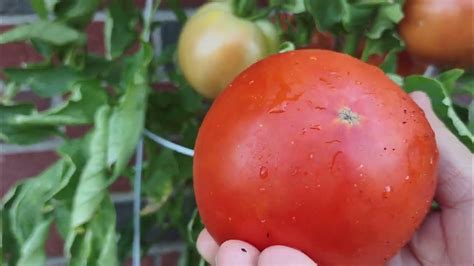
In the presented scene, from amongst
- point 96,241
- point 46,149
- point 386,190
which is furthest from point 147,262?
point 386,190

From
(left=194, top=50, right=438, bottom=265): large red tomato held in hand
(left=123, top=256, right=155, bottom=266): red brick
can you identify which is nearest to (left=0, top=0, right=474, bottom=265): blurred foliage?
(left=194, top=50, right=438, bottom=265): large red tomato held in hand

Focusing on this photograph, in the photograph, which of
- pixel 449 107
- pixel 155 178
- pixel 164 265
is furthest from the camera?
pixel 164 265

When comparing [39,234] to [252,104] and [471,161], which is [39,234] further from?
[471,161]

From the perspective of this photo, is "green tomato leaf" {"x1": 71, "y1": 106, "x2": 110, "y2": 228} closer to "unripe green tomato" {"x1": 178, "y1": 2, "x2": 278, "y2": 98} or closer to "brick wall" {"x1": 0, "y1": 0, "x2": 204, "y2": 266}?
"unripe green tomato" {"x1": 178, "y1": 2, "x2": 278, "y2": 98}

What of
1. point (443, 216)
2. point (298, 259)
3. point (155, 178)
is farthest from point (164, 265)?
point (298, 259)

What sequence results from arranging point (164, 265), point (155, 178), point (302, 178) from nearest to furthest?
point (302, 178) < point (155, 178) < point (164, 265)

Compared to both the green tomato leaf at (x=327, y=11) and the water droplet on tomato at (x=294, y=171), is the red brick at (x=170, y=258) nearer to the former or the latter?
the green tomato leaf at (x=327, y=11)

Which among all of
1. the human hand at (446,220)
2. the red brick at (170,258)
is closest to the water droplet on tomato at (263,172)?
the human hand at (446,220)
